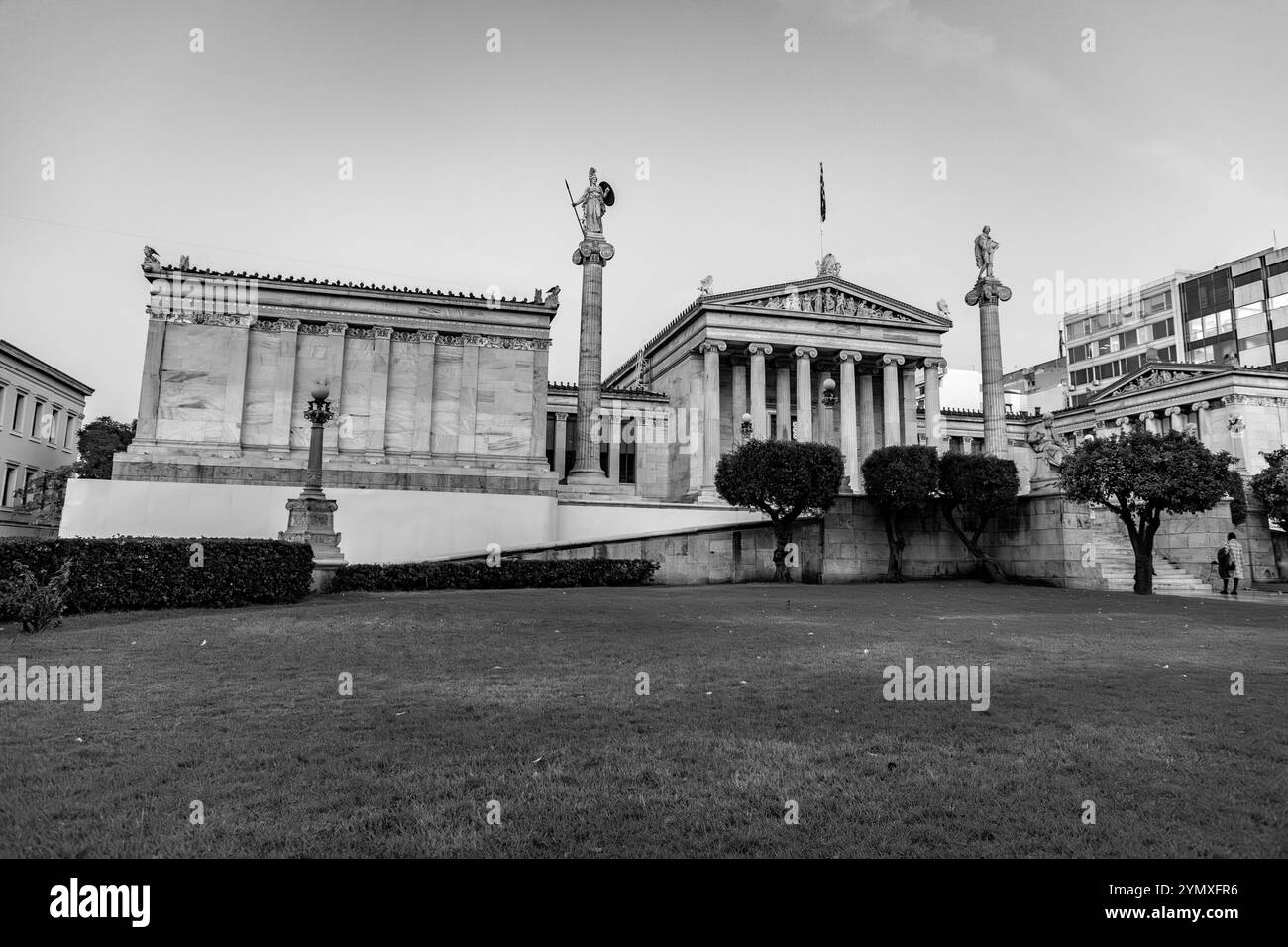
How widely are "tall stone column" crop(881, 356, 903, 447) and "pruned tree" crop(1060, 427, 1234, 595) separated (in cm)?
2404

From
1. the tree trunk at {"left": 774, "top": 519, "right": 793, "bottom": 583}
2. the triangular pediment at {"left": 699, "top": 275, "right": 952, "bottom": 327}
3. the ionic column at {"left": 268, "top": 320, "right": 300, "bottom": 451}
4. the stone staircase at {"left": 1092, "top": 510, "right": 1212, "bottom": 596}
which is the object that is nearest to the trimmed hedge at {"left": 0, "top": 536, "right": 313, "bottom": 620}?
the ionic column at {"left": 268, "top": 320, "right": 300, "bottom": 451}

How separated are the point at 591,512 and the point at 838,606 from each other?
14506 millimetres

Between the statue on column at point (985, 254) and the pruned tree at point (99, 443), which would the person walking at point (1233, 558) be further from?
the pruned tree at point (99, 443)

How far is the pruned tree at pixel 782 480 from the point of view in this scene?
1192 inches

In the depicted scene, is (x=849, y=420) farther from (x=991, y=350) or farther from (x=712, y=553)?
(x=712, y=553)

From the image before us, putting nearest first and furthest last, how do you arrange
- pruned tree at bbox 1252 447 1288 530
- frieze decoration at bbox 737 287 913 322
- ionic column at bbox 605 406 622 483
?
pruned tree at bbox 1252 447 1288 530 → frieze decoration at bbox 737 287 913 322 → ionic column at bbox 605 406 622 483

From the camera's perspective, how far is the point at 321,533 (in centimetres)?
2333

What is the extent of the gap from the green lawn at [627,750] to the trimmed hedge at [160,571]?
12.2ft

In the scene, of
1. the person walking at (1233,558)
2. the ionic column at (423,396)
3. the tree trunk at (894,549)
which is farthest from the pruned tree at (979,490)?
the ionic column at (423,396)

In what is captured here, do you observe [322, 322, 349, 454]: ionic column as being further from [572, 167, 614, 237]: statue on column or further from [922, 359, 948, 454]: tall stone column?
[922, 359, 948, 454]: tall stone column

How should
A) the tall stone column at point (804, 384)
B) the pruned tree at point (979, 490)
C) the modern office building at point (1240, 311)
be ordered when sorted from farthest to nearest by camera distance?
the modern office building at point (1240, 311) → the tall stone column at point (804, 384) → the pruned tree at point (979, 490)

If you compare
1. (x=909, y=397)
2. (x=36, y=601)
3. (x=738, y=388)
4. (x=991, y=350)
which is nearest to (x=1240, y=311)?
(x=909, y=397)

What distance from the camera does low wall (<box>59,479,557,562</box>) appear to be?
1140 inches
